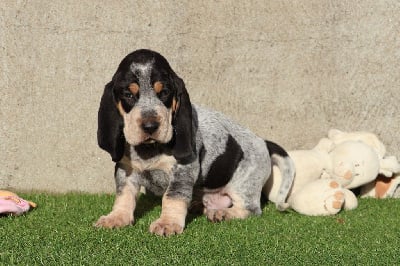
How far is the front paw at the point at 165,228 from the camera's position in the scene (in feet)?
12.5

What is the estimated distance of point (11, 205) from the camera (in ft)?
14.3

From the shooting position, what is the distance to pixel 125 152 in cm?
423

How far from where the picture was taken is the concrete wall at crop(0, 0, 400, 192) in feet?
17.8

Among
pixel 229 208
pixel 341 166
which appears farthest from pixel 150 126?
pixel 341 166

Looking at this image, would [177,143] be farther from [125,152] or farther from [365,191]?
[365,191]

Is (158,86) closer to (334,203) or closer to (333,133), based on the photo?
(334,203)

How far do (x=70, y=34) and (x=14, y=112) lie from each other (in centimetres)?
81

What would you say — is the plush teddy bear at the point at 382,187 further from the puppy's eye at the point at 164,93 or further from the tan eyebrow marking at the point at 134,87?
the tan eyebrow marking at the point at 134,87

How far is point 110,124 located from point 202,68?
1.79 m

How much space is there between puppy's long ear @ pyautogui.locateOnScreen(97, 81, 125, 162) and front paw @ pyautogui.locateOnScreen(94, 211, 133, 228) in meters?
0.40

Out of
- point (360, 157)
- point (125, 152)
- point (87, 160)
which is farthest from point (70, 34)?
point (360, 157)

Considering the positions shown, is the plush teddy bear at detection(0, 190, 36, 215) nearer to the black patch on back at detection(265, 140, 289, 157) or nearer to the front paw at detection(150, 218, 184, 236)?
the front paw at detection(150, 218, 184, 236)

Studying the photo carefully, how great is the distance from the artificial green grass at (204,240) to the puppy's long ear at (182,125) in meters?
0.50

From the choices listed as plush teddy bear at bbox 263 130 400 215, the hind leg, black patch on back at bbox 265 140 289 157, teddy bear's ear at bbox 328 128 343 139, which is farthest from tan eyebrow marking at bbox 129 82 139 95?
teddy bear's ear at bbox 328 128 343 139
